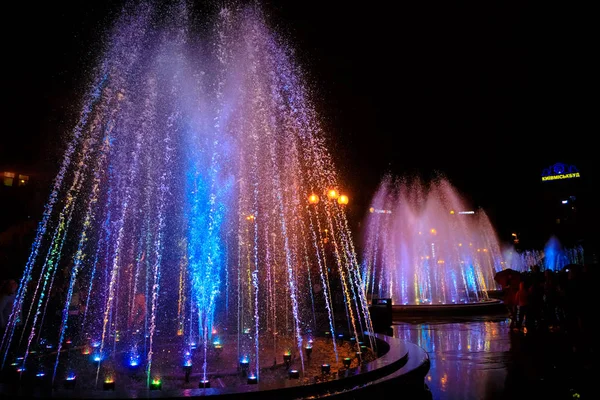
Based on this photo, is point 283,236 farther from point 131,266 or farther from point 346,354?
point 346,354

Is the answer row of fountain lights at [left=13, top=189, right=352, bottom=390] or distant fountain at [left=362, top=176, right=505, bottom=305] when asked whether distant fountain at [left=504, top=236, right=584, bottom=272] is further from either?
row of fountain lights at [left=13, top=189, right=352, bottom=390]

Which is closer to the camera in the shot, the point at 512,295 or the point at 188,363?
the point at 188,363

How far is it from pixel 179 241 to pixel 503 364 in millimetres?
15891

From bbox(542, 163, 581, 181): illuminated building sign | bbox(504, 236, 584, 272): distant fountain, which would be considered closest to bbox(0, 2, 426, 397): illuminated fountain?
bbox(504, 236, 584, 272): distant fountain

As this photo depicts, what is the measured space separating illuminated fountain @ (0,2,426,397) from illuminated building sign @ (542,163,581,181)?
7250cm

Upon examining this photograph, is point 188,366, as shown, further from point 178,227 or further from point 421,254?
point 421,254

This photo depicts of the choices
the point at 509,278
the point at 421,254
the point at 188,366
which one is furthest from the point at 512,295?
the point at 421,254

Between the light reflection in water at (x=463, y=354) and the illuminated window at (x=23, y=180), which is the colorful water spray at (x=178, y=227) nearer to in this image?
the light reflection in water at (x=463, y=354)

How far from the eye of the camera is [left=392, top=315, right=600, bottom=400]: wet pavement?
6.81m

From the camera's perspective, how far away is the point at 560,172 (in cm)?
8231

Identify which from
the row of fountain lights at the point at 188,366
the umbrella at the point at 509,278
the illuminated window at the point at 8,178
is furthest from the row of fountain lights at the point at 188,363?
the illuminated window at the point at 8,178

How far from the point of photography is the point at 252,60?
1535 centimetres

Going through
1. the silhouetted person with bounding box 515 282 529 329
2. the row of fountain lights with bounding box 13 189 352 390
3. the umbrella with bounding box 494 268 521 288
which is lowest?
the row of fountain lights with bounding box 13 189 352 390

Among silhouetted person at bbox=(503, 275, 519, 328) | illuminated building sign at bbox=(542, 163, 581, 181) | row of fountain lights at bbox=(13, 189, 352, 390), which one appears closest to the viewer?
row of fountain lights at bbox=(13, 189, 352, 390)
